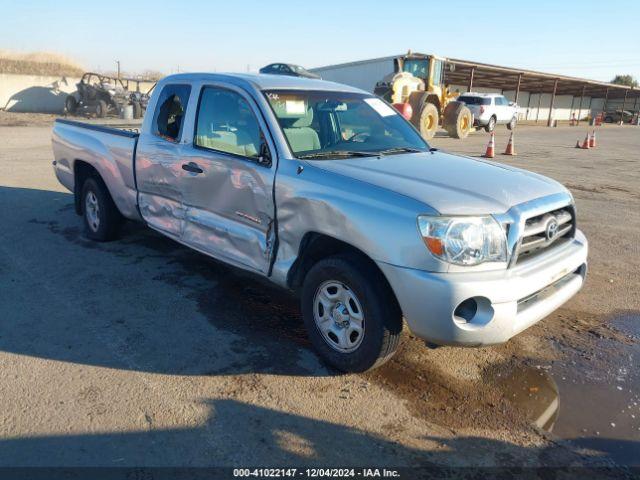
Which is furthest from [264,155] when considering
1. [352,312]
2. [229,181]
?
[352,312]

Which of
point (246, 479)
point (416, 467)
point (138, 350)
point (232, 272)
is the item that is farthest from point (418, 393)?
point (232, 272)

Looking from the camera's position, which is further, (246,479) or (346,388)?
(346,388)

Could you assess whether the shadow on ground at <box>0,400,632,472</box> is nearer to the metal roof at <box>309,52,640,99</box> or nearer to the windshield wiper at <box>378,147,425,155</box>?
the windshield wiper at <box>378,147,425,155</box>

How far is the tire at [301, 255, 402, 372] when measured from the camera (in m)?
3.18

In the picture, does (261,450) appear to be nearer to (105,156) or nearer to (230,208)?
(230,208)

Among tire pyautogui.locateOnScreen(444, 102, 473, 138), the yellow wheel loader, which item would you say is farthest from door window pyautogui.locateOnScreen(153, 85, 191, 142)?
tire pyautogui.locateOnScreen(444, 102, 473, 138)

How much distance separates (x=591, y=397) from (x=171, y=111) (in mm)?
4029

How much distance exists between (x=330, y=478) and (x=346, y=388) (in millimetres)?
813

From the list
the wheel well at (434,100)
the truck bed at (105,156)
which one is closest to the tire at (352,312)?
the truck bed at (105,156)

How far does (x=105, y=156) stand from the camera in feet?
18.2

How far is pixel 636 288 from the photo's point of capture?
5250mm

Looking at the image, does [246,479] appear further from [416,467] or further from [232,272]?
[232,272]

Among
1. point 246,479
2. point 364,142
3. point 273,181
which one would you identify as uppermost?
point 364,142

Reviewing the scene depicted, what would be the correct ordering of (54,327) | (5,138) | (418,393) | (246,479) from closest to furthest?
(246,479) → (418,393) → (54,327) → (5,138)
